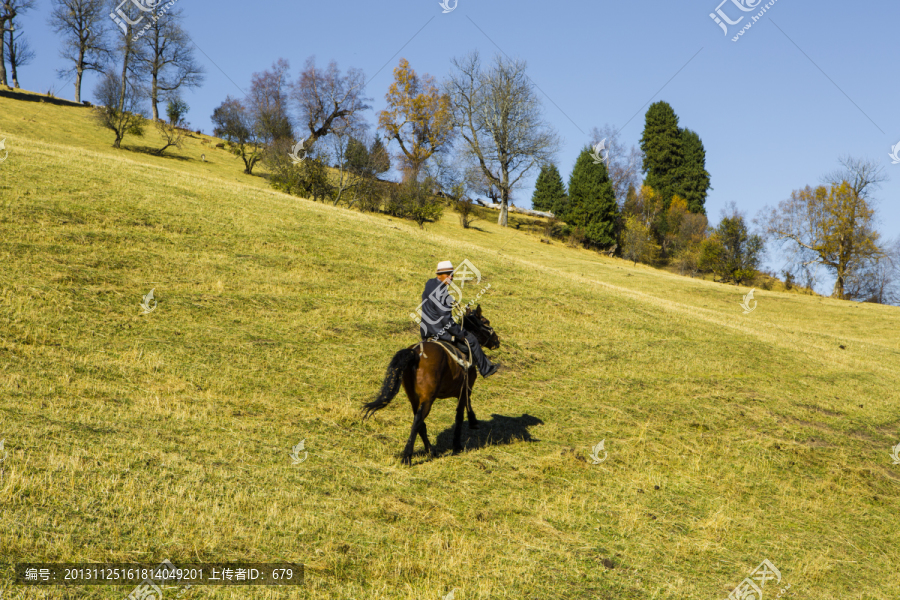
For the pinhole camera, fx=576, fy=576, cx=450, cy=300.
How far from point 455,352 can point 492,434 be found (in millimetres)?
2795

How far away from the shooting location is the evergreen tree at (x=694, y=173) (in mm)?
90312

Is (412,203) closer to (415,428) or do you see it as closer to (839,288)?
(839,288)

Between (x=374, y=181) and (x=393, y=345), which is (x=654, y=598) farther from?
(x=374, y=181)

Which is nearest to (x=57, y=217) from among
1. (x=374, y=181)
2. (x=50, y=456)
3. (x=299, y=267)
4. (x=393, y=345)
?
(x=299, y=267)

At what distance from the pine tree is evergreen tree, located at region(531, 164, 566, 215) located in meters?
13.6

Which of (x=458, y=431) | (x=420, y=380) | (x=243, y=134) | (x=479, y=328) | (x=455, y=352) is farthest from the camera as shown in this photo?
(x=243, y=134)

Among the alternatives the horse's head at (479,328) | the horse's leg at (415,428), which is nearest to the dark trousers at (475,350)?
the horse's head at (479,328)

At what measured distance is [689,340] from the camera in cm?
2431

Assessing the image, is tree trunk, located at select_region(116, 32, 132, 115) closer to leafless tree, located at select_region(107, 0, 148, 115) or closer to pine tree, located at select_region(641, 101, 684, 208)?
leafless tree, located at select_region(107, 0, 148, 115)

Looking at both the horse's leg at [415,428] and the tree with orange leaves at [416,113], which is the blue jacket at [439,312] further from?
the tree with orange leaves at [416,113]

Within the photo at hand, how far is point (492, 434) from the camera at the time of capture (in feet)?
41.7

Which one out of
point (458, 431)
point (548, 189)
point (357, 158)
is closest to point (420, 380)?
point (458, 431)
